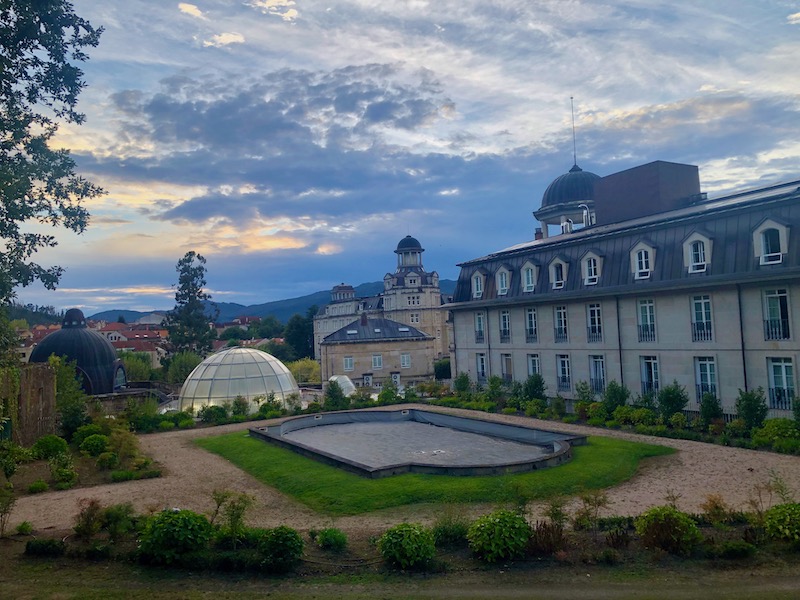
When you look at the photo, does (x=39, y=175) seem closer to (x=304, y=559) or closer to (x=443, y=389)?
(x=304, y=559)

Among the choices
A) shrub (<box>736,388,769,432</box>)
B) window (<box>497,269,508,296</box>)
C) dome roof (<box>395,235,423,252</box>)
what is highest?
dome roof (<box>395,235,423,252</box>)

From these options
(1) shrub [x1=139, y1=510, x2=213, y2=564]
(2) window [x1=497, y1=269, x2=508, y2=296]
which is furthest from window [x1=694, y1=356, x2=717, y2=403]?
(1) shrub [x1=139, y1=510, x2=213, y2=564]

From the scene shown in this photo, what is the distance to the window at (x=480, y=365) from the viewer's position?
3719 centimetres

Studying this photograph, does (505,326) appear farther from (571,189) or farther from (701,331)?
(571,189)

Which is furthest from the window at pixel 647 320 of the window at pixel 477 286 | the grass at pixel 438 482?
the window at pixel 477 286

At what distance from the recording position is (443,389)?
3756 cm

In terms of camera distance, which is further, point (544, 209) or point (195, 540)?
point (544, 209)

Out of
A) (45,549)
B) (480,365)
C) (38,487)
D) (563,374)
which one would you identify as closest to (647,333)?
(563,374)

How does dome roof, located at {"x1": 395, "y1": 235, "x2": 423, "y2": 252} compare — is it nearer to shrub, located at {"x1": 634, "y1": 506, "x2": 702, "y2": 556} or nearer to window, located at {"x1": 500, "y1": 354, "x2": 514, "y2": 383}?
window, located at {"x1": 500, "y1": 354, "x2": 514, "y2": 383}

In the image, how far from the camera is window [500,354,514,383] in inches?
1383

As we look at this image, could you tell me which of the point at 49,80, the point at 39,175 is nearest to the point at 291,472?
the point at 39,175

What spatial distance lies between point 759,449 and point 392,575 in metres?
14.4

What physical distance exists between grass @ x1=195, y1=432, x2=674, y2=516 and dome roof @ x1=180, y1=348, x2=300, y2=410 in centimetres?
1418

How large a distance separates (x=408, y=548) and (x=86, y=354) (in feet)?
124
